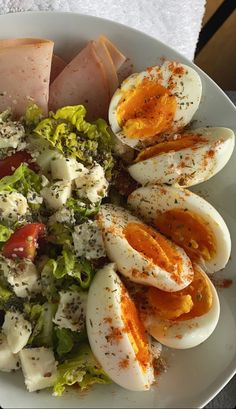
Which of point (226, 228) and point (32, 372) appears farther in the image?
point (226, 228)

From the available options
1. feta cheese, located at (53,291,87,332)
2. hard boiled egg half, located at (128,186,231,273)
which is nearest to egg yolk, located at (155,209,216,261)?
hard boiled egg half, located at (128,186,231,273)

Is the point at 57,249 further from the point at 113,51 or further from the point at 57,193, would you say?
the point at 113,51

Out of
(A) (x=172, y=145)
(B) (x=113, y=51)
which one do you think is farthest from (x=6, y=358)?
(B) (x=113, y=51)

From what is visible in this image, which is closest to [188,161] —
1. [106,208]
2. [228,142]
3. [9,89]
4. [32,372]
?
[228,142]

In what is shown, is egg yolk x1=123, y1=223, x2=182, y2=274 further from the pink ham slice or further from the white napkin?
the white napkin

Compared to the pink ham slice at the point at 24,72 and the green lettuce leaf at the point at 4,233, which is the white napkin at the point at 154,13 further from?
the green lettuce leaf at the point at 4,233

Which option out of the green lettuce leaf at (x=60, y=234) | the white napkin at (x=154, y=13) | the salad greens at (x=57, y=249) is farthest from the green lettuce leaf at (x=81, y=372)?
the white napkin at (x=154, y=13)

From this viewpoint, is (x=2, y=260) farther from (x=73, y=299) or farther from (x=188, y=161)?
(x=188, y=161)
